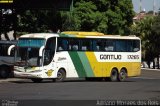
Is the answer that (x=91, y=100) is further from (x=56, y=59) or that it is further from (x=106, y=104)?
(x=56, y=59)

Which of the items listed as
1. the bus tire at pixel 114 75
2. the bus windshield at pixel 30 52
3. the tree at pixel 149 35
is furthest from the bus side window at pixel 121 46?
the tree at pixel 149 35

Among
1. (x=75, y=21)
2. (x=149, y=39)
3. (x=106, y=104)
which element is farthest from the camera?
(x=149, y=39)

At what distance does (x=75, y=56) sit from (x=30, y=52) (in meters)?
3.24

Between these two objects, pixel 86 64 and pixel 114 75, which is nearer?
pixel 86 64

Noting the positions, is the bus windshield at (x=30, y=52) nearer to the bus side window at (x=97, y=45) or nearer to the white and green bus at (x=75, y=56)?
the white and green bus at (x=75, y=56)

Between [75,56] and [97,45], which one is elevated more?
[97,45]

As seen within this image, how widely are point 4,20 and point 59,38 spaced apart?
16.4 m

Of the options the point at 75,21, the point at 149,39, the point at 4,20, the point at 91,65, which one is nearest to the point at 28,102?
the point at 91,65

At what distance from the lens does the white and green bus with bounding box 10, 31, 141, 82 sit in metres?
34.1

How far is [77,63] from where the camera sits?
3631 centimetres

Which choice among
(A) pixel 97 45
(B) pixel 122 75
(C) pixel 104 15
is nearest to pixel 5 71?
(A) pixel 97 45

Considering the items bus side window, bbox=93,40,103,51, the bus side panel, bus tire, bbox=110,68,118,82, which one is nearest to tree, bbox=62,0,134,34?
bus tire, bbox=110,68,118,82

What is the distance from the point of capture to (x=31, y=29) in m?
51.3

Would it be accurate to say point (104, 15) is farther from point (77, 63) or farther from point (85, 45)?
point (77, 63)
